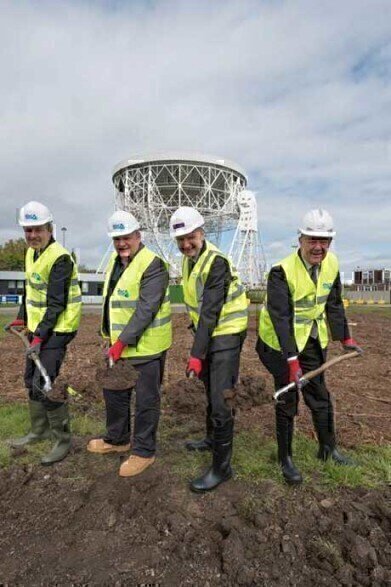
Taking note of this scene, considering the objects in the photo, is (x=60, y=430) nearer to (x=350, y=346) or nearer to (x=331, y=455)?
(x=331, y=455)

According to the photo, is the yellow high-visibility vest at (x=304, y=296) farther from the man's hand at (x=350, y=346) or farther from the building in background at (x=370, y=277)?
the building in background at (x=370, y=277)

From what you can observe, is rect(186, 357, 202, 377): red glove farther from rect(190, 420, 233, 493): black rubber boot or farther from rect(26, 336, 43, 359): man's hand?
rect(26, 336, 43, 359): man's hand

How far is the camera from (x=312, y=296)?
3.98 metres

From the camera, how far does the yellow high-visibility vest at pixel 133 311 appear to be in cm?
405

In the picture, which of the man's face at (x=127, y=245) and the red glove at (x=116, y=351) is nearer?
the red glove at (x=116, y=351)

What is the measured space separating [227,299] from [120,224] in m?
1.16

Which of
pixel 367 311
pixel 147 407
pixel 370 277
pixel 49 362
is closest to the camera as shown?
pixel 147 407

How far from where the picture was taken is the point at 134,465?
3932 mm

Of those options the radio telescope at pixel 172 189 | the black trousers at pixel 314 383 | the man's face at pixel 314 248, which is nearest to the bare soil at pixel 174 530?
the black trousers at pixel 314 383

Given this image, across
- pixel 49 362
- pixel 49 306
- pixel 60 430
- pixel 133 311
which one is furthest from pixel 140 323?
pixel 60 430

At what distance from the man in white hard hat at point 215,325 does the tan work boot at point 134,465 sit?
1.62 feet

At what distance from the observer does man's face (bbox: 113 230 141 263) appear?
406 centimetres

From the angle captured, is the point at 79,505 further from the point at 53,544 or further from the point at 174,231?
the point at 174,231

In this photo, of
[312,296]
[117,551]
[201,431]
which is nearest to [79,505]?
[117,551]
